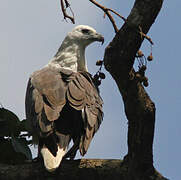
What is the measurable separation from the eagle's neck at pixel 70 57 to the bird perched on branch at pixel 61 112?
2.44ft

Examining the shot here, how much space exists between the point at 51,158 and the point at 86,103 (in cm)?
86

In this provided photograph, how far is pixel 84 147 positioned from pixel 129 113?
0.86m

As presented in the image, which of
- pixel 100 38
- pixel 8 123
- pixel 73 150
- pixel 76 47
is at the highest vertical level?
pixel 100 38

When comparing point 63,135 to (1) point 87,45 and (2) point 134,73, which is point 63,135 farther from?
(1) point 87,45

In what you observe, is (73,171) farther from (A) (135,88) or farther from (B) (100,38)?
(B) (100,38)

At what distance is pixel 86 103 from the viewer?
190 inches

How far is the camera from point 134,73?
371cm

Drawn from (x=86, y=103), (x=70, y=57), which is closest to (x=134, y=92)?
(x=86, y=103)

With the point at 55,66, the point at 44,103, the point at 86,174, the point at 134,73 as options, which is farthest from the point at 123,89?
the point at 55,66

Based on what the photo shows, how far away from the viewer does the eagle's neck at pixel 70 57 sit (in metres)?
6.30

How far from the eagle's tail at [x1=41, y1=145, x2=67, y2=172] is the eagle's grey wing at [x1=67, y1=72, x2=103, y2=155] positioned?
8.1 inches

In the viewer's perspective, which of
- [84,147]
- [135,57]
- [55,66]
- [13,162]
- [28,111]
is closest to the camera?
[135,57]

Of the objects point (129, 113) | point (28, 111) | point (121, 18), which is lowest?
point (28, 111)

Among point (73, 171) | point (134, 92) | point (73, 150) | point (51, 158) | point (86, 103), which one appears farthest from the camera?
point (73, 150)
